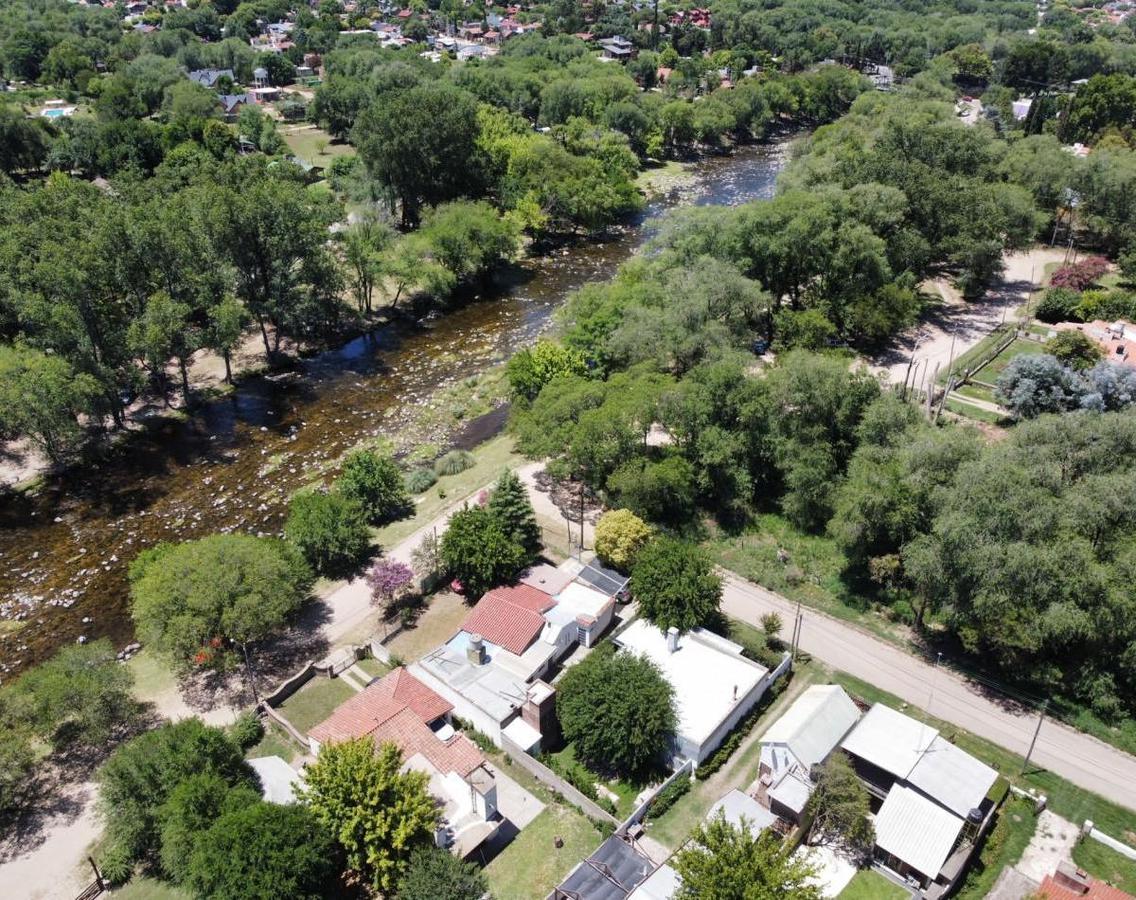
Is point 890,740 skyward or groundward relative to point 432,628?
skyward

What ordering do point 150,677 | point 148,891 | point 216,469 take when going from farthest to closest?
point 216,469, point 150,677, point 148,891

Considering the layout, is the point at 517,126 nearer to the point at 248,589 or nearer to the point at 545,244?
the point at 545,244

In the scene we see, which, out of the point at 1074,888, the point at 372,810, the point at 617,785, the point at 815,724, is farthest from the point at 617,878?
the point at 1074,888

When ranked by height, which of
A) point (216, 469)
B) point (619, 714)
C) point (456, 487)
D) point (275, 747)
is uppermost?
point (619, 714)

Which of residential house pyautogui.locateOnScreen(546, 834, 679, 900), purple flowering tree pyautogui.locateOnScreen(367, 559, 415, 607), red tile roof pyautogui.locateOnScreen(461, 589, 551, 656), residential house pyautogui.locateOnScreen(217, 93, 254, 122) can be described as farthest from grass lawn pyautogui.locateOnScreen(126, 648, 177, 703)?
residential house pyautogui.locateOnScreen(217, 93, 254, 122)

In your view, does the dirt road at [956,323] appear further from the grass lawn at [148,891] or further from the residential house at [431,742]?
the grass lawn at [148,891]

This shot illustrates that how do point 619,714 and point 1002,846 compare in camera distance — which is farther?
point 619,714

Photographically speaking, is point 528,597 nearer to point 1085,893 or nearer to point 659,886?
point 659,886
